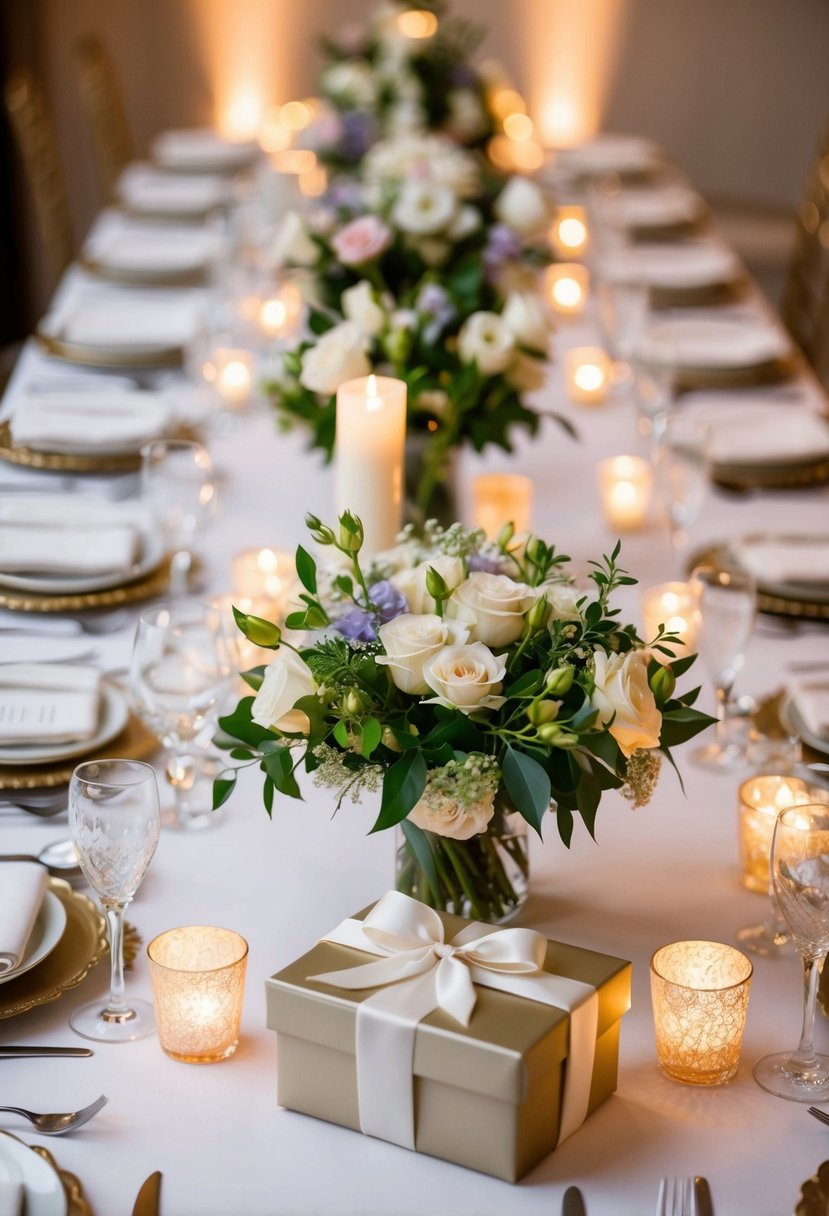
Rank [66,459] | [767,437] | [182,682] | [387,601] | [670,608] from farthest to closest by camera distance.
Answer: [767,437] → [66,459] → [670,608] → [182,682] → [387,601]

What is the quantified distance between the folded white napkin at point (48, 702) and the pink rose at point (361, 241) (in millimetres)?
769

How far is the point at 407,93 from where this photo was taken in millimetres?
3957

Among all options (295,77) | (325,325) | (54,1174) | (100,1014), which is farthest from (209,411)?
(295,77)

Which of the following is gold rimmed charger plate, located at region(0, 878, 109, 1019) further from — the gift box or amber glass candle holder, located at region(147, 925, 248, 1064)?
the gift box

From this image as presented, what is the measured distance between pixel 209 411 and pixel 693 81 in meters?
4.40

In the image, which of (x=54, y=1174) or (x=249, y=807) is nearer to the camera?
(x=54, y=1174)

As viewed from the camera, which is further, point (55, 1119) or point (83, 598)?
point (83, 598)

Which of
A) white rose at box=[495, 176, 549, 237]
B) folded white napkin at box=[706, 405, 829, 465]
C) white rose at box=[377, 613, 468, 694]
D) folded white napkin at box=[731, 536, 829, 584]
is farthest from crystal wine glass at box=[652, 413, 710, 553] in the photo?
white rose at box=[377, 613, 468, 694]

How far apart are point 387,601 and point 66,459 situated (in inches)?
50.4

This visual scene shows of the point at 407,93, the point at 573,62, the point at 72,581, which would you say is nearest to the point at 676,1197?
the point at 72,581

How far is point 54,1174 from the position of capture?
101 cm

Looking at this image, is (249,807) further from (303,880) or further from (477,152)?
(477,152)

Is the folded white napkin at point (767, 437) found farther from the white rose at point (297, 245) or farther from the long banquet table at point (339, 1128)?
the white rose at point (297, 245)

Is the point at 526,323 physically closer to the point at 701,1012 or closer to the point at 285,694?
the point at 285,694
